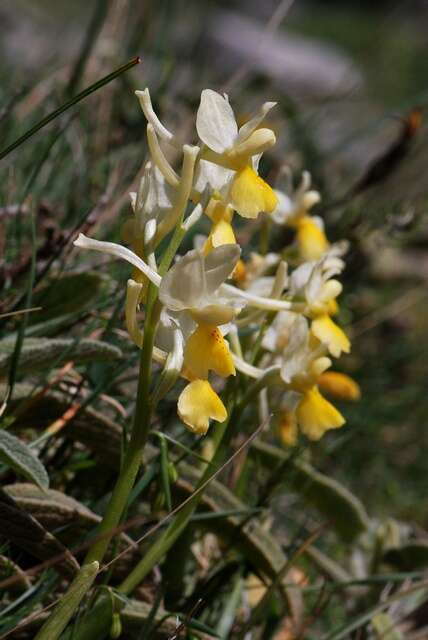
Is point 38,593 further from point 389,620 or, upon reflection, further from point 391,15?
point 391,15

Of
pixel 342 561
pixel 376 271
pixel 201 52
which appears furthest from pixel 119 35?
pixel 342 561

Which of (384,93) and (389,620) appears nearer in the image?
(389,620)

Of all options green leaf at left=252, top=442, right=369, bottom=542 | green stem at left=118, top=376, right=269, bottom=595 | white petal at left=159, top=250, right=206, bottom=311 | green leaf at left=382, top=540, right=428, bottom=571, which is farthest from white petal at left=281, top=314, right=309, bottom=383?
green leaf at left=382, top=540, right=428, bottom=571

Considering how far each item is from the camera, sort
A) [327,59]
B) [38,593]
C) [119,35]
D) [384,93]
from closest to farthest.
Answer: [38,593] → [119,35] → [384,93] → [327,59]

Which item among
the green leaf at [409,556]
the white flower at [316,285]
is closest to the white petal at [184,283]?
the white flower at [316,285]

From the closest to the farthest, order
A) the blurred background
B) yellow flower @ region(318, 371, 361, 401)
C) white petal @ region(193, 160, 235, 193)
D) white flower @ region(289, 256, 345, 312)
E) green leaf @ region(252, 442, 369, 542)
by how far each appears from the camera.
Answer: white petal @ region(193, 160, 235, 193)
white flower @ region(289, 256, 345, 312)
green leaf @ region(252, 442, 369, 542)
yellow flower @ region(318, 371, 361, 401)
the blurred background

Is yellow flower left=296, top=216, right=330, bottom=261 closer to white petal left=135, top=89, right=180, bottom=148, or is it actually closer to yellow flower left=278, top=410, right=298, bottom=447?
yellow flower left=278, top=410, right=298, bottom=447
